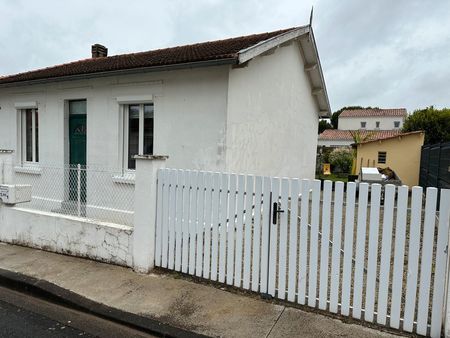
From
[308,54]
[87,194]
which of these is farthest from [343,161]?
[87,194]

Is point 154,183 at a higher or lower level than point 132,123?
lower

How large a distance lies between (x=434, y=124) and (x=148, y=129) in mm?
31797

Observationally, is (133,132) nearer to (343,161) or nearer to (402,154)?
(402,154)

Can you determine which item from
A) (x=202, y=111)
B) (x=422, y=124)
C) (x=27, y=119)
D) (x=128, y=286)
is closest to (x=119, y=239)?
(x=128, y=286)

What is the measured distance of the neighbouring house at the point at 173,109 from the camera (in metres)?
6.94

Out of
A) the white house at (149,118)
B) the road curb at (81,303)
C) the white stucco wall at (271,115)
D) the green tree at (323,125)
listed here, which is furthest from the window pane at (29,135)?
the green tree at (323,125)

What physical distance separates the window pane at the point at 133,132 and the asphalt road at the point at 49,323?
4479 millimetres

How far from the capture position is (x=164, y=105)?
24.5 ft

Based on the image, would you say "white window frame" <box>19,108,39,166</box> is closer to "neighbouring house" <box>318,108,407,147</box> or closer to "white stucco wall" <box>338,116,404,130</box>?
"neighbouring house" <box>318,108,407,147</box>

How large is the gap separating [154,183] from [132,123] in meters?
3.87

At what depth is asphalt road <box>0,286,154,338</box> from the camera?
3471mm

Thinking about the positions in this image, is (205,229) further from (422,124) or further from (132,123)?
(422,124)

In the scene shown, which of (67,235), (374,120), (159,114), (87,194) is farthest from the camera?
(374,120)

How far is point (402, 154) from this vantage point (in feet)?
65.6
